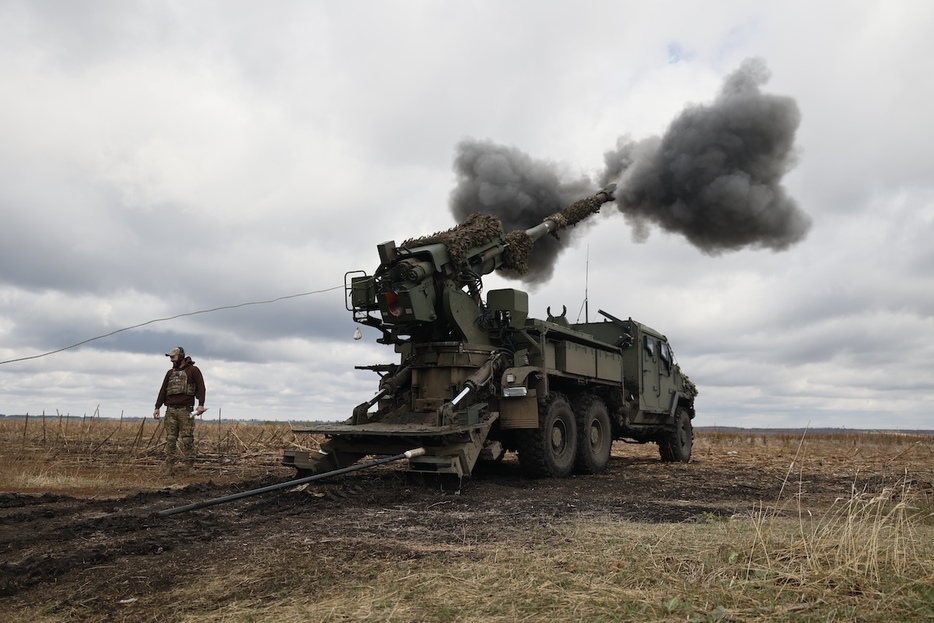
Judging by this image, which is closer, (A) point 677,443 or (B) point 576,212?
(B) point 576,212

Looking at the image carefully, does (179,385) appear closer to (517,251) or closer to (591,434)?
(517,251)

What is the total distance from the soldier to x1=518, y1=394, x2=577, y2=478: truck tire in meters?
5.41

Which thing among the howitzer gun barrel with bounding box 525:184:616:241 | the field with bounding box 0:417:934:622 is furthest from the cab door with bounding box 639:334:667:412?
the field with bounding box 0:417:934:622

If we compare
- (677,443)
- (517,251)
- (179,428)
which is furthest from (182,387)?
(677,443)

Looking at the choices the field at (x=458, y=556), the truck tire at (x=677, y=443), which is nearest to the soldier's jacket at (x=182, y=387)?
the field at (x=458, y=556)

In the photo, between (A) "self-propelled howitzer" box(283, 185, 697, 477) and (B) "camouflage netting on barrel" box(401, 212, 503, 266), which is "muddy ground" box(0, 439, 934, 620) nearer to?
(A) "self-propelled howitzer" box(283, 185, 697, 477)

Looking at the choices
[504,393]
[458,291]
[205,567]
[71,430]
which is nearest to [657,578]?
[205,567]

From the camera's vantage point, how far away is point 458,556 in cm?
529

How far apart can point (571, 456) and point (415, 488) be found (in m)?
3.42

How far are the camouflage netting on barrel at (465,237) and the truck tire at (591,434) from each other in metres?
3.03

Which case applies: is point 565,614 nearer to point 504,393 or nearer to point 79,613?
point 79,613

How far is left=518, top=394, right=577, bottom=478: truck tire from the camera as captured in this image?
1096 centimetres

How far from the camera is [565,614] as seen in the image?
12.5 ft

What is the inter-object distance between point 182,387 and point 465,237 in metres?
5.37
